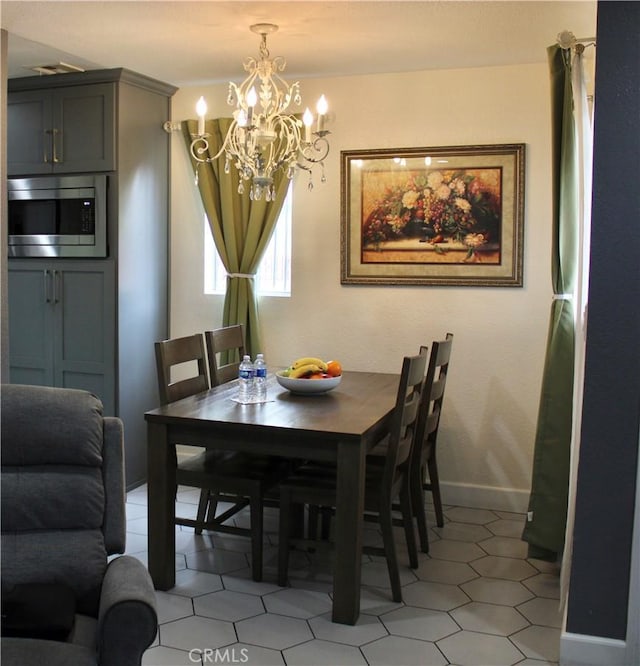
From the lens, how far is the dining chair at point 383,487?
2.98 metres

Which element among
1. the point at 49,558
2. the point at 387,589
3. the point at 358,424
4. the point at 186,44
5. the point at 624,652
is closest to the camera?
the point at 49,558

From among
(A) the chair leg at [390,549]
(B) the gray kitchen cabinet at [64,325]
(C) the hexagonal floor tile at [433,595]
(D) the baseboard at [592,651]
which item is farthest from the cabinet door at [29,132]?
(D) the baseboard at [592,651]

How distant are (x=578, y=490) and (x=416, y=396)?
36.6 inches

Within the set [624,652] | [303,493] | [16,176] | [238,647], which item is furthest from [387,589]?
[16,176]

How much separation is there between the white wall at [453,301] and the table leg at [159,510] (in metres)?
1.61

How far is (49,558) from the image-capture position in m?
2.10

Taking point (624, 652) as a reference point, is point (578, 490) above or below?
above

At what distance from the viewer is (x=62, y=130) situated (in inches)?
169

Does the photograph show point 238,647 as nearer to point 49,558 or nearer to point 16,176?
point 49,558

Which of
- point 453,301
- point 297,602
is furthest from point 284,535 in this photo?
point 453,301

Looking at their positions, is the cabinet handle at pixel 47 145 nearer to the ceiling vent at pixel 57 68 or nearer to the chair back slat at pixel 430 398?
the ceiling vent at pixel 57 68

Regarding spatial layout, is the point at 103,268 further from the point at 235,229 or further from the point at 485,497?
the point at 485,497

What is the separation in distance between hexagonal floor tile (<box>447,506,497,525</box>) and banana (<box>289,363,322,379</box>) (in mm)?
1215

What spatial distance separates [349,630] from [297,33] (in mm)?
2622
